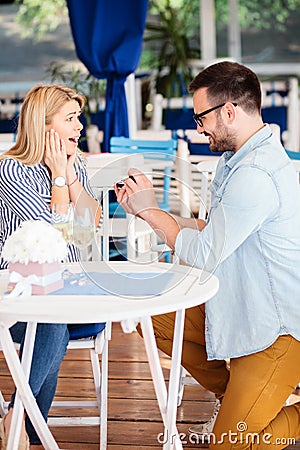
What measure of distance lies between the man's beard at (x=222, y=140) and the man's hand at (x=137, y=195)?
0.27 metres

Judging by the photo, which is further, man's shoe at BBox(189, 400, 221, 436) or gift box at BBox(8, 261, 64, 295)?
man's shoe at BBox(189, 400, 221, 436)

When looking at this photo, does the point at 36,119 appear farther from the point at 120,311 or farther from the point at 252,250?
the point at 120,311

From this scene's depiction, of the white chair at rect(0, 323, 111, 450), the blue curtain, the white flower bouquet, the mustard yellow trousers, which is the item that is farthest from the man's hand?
the blue curtain

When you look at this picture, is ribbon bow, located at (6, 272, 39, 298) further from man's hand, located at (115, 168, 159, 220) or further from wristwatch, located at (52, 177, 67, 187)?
wristwatch, located at (52, 177, 67, 187)

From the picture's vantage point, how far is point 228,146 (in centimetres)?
258

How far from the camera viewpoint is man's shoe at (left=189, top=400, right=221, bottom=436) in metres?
2.95

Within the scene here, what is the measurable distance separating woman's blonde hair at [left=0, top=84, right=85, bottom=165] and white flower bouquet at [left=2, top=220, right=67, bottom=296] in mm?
662

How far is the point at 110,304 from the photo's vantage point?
2.13 meters

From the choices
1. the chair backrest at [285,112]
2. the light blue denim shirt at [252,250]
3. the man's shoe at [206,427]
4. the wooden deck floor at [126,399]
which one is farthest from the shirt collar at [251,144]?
the chair backrest at [285,112]

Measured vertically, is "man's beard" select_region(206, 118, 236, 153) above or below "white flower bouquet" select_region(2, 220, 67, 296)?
above

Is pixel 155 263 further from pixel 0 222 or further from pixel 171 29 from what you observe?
pixel 171 29

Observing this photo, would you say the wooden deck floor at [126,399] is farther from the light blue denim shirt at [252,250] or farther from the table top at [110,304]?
the table top at [110,304]

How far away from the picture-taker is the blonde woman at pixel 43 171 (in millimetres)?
2701

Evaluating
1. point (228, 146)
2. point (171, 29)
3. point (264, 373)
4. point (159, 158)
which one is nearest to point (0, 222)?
point (228, 146)
